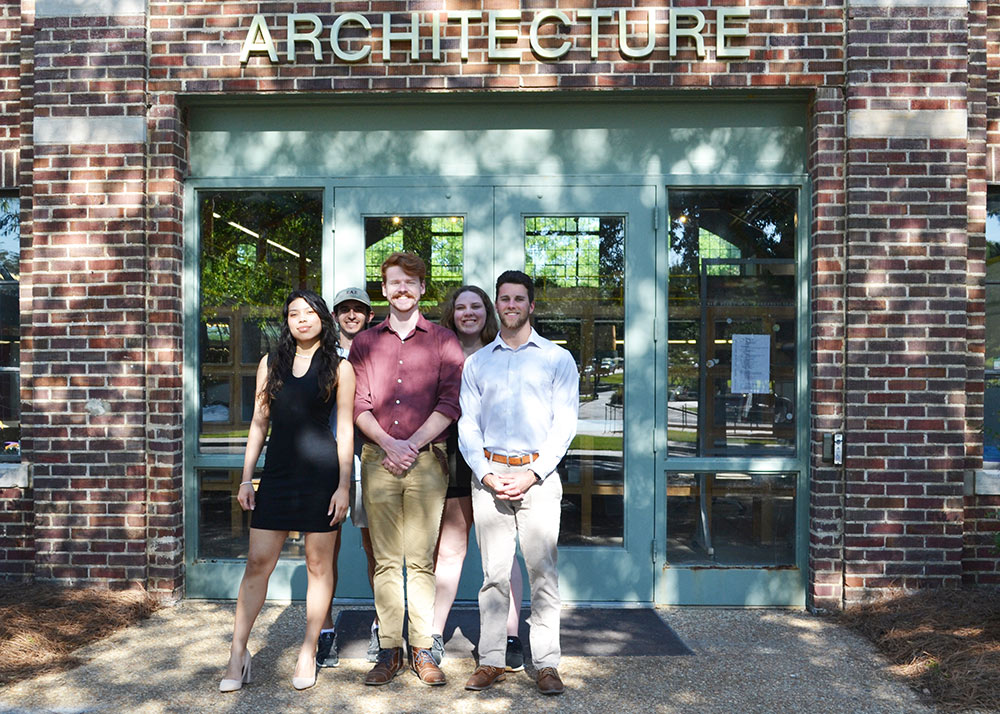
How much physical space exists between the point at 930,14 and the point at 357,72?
12.0 ft

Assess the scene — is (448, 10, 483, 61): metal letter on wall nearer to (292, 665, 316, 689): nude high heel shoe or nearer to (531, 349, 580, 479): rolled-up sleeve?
(531, 349, 580, 479): rolled-up sleeve

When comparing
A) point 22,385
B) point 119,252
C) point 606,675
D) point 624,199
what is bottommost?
point 606,675

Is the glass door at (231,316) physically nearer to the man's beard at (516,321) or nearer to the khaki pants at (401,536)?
the khaki pants at (401,536)

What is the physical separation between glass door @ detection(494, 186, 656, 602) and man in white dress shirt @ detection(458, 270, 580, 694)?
155cm

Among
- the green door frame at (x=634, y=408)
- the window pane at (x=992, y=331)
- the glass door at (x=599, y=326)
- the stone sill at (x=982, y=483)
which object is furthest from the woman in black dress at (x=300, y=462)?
the window pane at (x=992, y=331)

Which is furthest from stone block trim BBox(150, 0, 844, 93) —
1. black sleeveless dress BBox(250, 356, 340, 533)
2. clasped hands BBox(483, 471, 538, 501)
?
clasped hands BBox(483, 471, 538, 501)

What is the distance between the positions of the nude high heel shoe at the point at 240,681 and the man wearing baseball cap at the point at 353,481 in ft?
1.26

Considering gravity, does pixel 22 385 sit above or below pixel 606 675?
above

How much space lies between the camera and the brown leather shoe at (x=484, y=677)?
4496mm

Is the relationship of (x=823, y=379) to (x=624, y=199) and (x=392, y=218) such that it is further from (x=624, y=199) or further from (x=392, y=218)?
(x=392, y=218)

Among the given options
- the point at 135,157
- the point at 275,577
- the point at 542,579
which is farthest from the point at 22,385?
the point at 542,579

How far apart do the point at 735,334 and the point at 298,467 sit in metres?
3.15

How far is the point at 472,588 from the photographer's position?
609 cm

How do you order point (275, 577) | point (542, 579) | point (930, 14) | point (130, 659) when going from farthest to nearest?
point (275, 577), point (930, 14), point (130, 659), point (542, 579)
